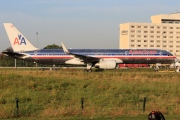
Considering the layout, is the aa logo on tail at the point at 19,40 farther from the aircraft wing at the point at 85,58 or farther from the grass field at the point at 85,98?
the grass field at the point at 85,98

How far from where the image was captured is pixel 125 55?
191 ft

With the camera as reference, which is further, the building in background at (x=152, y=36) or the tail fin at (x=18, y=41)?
the building in background at (x=152, y=36)

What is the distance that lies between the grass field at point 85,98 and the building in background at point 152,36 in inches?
4784

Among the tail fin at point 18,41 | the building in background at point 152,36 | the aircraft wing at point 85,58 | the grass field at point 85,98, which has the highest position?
the building in background at point 152,36

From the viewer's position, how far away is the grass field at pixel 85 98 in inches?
788

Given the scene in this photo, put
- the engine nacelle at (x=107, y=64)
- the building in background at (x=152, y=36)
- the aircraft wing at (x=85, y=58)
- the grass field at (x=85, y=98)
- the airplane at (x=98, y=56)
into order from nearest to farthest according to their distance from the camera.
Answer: the grass field at (x=85, y=98), the engine nacelle at (x=107, y=64), the aircraft wing at (x=85, y=58), the airplane at (x=98, y=56), the building in background at (x=152, y=36)

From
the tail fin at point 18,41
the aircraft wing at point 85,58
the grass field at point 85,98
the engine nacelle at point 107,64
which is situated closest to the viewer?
the grass field at point 85,98

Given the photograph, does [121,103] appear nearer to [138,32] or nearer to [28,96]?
[28,96]

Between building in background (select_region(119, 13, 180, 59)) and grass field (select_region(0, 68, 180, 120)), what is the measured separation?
12151 cm

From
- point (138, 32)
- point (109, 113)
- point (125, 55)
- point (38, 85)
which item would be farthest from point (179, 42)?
point (109, 113)

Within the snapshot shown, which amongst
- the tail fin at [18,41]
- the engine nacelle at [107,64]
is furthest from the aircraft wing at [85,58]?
the tail fin at [18,41]

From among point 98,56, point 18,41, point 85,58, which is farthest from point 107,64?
point 18,41

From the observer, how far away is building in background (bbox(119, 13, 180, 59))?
158 m

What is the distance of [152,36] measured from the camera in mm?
161500
